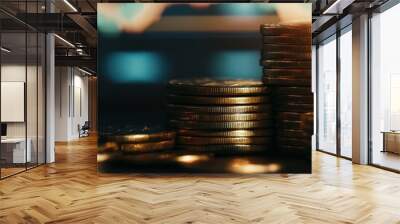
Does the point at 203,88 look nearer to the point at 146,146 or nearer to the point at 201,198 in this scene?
the point at 146,146

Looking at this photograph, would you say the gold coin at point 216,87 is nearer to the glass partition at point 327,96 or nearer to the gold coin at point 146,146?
the gold coin at point 146,146

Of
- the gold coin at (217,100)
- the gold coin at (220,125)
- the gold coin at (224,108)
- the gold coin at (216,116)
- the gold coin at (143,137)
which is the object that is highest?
the gold coin at (217,100)

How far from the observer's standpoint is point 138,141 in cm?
591

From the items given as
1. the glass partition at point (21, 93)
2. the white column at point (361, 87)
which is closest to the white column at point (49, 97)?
the glass partition at point (21, 93)

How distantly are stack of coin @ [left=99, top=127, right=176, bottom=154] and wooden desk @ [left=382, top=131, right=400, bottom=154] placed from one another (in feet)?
14.2

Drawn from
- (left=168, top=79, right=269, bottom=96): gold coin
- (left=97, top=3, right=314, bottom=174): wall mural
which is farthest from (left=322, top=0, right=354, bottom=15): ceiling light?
(left=168, top=79, right=269, bottom=96): gold coin

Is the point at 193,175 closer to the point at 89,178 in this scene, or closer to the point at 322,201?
the point at 89,178

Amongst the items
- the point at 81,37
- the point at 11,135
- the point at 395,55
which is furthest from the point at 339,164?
the point at 81,37

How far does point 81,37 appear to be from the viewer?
11617mm

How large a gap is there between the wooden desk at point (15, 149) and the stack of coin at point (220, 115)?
2944mm

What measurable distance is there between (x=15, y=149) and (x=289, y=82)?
499 cm

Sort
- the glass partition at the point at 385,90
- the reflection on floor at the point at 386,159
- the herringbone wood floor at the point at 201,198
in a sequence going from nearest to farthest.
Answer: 1. the herringbone wood floor at the point at 201,198
2. the glass partition at the point at 385,90
3. the reflection on floor at the point at 386,159

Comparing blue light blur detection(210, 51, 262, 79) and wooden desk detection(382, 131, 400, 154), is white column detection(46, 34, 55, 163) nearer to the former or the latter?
blue light blur detection(210, 51, 262, 79)

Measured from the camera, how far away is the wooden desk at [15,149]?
21.1ft
